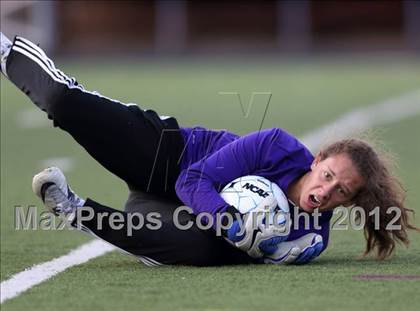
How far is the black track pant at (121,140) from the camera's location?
233 inches

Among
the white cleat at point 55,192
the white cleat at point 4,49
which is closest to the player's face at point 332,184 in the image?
the white cleat at point 55,192

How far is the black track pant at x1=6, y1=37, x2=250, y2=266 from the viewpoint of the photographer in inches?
233

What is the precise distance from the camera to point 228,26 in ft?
81.8

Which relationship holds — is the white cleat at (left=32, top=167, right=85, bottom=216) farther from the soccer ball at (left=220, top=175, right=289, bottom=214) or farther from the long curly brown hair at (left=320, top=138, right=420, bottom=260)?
the long curly brown hair at (left=320, top=138, right=420, bottom=260)

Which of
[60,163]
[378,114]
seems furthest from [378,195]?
[378,114]

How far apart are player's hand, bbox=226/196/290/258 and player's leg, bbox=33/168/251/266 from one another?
7.6 inches

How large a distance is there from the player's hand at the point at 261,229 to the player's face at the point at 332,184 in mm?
147

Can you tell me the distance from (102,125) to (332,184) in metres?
1.29

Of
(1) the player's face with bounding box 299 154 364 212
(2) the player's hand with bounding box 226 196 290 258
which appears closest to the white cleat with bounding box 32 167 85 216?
(2) the player's hand with bounding box 226 196 290 258

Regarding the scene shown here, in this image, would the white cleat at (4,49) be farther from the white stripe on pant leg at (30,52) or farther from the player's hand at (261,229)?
the player's hand at (261,229)

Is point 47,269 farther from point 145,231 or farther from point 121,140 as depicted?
point 121,140

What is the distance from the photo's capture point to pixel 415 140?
41.3 feet

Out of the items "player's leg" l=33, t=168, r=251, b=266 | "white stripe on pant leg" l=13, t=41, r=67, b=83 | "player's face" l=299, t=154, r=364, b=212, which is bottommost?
"player's leg" l=33, t=168, r=251, b=266

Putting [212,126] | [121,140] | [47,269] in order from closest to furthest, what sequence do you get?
[47,269], [121,140], [212,126]
